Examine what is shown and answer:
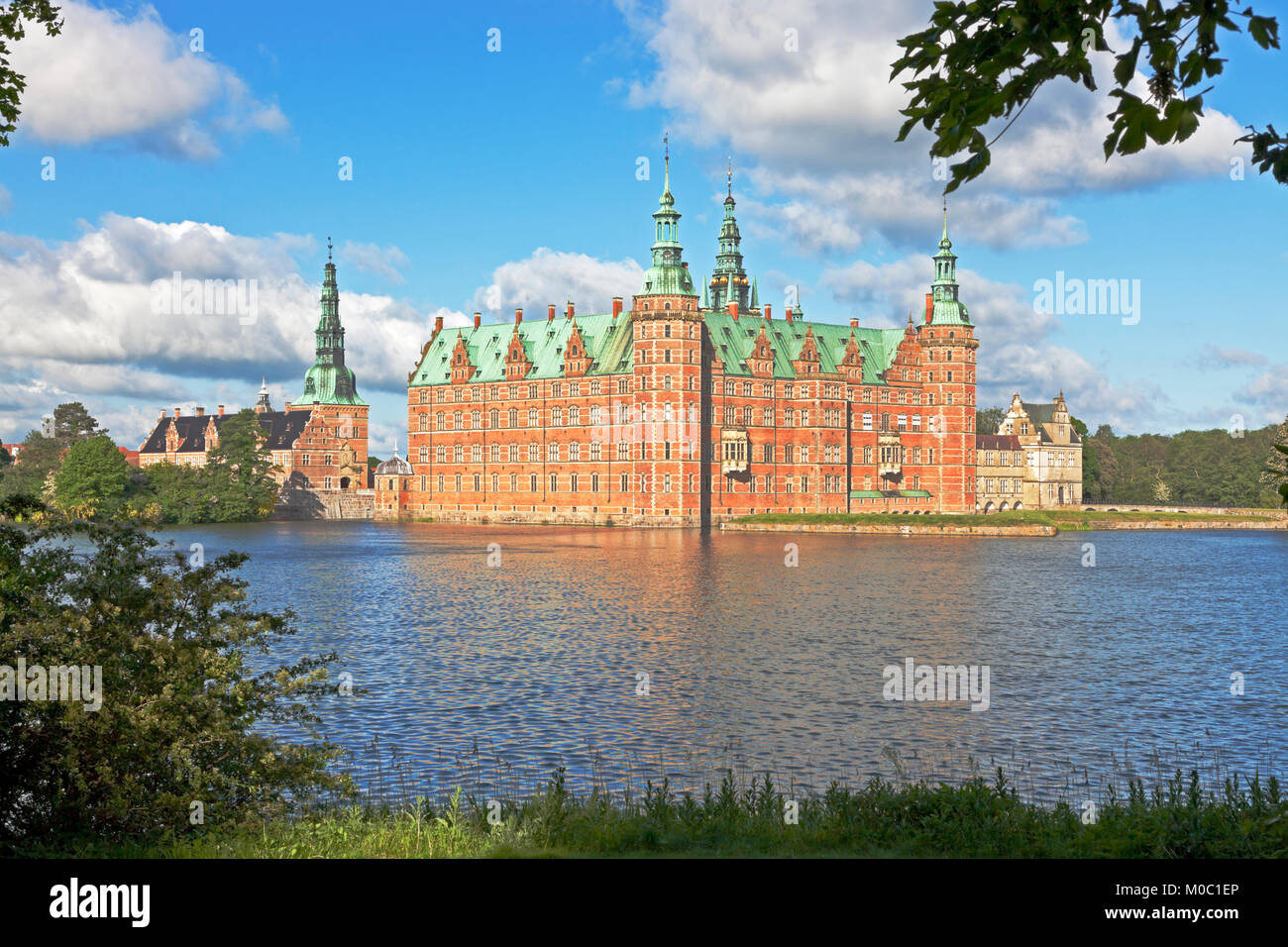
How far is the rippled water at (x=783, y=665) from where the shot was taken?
746 inches

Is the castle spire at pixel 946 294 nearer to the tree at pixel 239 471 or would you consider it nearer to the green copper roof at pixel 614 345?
the green copper roof at pixel 614 345

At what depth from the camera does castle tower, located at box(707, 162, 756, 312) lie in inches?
5094

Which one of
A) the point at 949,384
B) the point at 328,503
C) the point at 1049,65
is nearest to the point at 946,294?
the point at 949,384

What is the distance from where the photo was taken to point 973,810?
1156 cm

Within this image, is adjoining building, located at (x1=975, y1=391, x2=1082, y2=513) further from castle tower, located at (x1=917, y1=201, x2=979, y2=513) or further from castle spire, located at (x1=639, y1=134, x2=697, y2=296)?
castle spire, located at (x1=639, y1=134, x2=697, y2=296)

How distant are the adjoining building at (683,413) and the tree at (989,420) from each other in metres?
49.2

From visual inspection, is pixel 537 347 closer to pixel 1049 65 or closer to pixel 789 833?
pixel 789 833

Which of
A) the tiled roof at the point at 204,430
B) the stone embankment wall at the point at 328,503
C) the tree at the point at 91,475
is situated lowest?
the stone embankment wall at the point at 328,503

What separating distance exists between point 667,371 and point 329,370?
2341 inches

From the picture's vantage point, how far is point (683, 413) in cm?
10100

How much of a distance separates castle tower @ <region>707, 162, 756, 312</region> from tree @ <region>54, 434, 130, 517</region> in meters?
63.3

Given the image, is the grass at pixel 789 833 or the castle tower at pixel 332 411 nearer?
→ the grass at pixel 789 833

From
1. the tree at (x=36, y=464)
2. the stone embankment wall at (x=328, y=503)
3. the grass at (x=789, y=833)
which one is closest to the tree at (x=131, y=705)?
the grass at (x=789, y=833)
